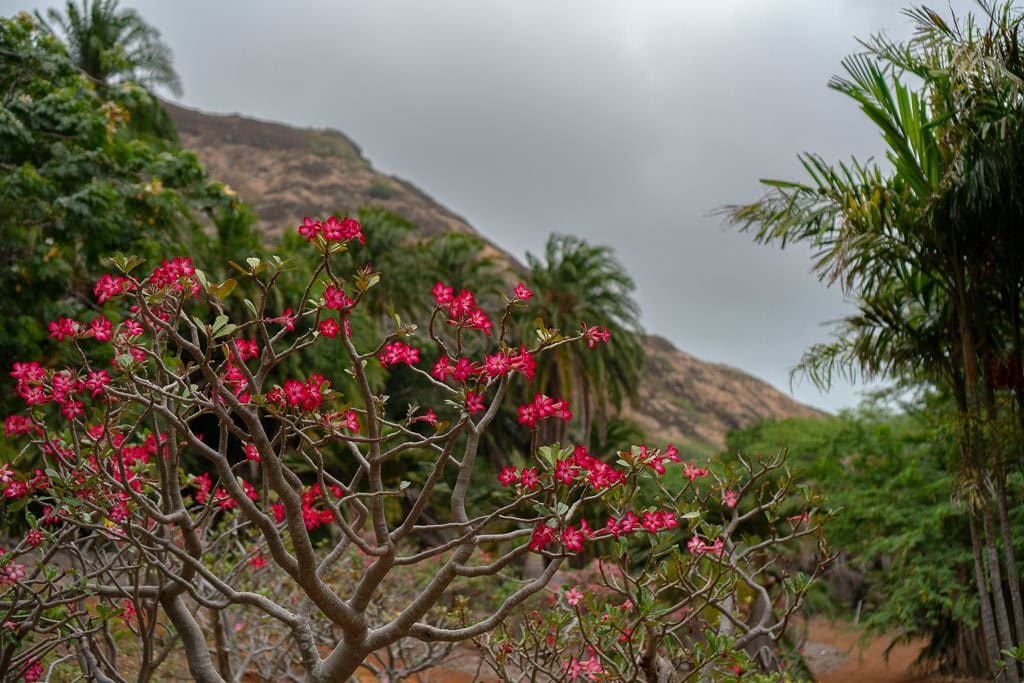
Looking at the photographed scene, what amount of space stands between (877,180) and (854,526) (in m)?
6.63

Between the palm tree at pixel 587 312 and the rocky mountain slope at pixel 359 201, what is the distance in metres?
22.1

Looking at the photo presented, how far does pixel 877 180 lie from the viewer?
626 centimetres

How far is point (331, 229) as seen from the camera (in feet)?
8.03

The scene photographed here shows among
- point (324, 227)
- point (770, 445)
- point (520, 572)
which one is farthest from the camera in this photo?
point (770, 445)

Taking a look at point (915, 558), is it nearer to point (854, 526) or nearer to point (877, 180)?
point (854, 526)

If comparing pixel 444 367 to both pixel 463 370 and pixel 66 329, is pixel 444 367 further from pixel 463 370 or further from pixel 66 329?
pixel 66 329

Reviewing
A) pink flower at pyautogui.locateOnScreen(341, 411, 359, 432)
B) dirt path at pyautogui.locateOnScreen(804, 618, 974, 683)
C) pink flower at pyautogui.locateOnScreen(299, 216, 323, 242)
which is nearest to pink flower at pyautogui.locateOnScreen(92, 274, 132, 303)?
pink flower at pyautogui.locateOnScreen(299, 216, 323, 242)

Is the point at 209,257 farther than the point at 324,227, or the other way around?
the point at 209,257

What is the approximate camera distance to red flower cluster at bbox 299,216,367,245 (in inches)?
95.5

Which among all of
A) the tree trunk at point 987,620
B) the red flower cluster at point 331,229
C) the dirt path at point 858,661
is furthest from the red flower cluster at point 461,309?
the dirt path at point 858,661

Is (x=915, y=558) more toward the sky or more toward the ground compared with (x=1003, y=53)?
more toward the ground

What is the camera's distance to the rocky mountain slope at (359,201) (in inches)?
1783

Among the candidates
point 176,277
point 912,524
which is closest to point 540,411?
point 176,277

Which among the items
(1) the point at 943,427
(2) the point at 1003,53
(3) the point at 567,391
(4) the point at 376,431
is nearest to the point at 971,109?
(2) the point at 1003,53
